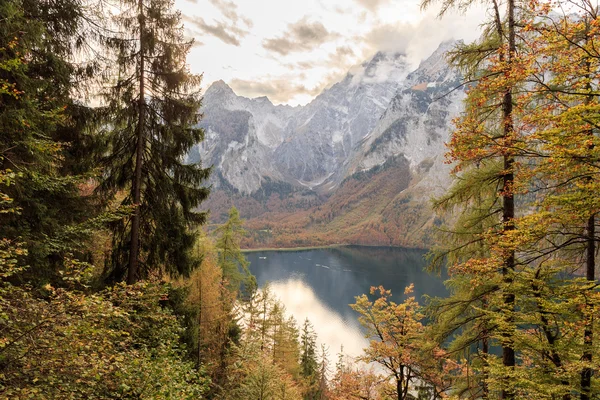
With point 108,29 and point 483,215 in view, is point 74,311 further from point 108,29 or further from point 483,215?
point 483,215

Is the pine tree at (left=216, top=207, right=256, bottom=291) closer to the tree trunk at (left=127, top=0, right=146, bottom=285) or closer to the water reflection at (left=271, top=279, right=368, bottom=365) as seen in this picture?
the tree trunk at (left=127, top=0, right=146, bottom=285)

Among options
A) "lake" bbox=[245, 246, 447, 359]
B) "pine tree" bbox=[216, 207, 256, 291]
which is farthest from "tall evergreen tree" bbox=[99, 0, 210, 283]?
"lake" bbox=[245, 246, 447, 359]

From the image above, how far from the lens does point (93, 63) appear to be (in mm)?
9258

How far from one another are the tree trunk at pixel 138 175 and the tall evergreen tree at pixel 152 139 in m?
0.03

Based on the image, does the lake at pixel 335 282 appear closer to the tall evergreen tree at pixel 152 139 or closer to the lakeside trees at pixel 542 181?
the lakeside trees at pixel 542 181

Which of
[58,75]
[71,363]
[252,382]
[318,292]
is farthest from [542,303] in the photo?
[318,292]

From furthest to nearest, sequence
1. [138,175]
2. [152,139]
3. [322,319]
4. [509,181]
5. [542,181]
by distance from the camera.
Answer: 1. [322,319]
2. [152,139]
3. [138,175]
4. [509,181]
5. [542,181]

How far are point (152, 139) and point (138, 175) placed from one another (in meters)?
1.35

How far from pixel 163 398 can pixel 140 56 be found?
958 centimetres

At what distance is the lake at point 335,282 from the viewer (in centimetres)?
5500

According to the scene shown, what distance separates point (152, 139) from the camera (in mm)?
10305

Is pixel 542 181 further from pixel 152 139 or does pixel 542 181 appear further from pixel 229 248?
pixel 229 248

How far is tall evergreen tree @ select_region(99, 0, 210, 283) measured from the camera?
9.64 meters

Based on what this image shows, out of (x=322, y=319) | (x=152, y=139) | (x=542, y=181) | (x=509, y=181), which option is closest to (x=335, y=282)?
(x=322, y=319)
